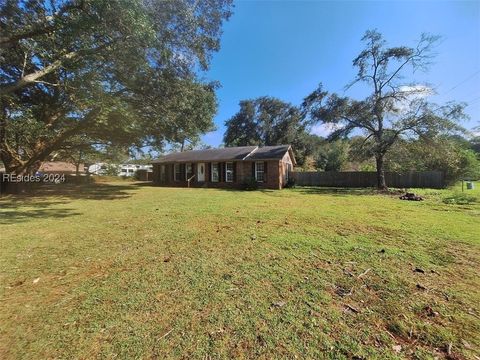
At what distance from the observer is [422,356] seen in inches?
86.9

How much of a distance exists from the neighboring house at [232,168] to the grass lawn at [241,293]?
14257mm

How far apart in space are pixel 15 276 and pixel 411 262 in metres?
6.40

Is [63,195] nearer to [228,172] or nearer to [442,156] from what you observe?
[228,172]

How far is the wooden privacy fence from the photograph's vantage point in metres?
20.5

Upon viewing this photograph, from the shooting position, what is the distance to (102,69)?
11.1 m

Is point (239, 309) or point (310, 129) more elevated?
point (310, 129)

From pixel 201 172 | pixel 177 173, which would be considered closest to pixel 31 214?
pixel 201 172

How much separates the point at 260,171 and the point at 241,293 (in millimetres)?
17928

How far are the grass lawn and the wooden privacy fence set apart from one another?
55.7 ft

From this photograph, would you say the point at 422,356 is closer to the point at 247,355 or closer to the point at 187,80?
the point at 247,355

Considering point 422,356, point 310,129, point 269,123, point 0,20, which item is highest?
point 269,123

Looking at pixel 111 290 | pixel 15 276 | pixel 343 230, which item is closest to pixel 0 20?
pixel 15 276

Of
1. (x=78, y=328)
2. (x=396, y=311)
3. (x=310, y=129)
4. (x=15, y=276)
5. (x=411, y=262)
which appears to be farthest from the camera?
(x=310, y=129)

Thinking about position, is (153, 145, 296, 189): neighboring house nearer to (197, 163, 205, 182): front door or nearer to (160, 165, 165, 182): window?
(197, 163, 205, 182): front door
